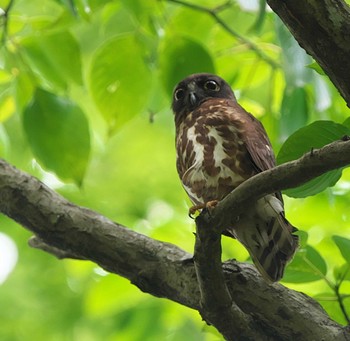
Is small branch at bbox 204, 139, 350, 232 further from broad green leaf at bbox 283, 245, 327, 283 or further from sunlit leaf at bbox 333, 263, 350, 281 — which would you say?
sunlit leaf at bbox 333, 263, 350, 281

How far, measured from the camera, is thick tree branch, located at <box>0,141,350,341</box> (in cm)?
227

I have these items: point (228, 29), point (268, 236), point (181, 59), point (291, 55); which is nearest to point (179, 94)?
point (228, 29)

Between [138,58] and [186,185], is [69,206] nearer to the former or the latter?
[186,185]

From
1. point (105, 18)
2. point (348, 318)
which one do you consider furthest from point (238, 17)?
point (348, 318)

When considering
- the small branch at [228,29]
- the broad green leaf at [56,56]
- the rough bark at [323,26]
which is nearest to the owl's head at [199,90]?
the small branch at [228,29]

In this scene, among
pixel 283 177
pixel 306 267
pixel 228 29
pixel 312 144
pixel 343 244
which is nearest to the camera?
pixel 283 177

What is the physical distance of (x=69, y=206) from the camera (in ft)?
9.92

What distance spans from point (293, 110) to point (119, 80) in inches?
28.6

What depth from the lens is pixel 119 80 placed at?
314 centimetres

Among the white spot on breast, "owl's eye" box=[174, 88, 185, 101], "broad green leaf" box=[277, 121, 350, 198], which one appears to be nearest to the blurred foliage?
"broad green leaf" box=[277, 121, 350, 198]

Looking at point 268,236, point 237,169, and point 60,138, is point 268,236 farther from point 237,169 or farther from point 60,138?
point 60,138

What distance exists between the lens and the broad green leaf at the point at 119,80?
312 centimetres

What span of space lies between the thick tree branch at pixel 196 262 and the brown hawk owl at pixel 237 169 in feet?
0.33

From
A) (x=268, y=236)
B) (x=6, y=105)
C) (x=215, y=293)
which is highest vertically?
(x=215, y=293)
